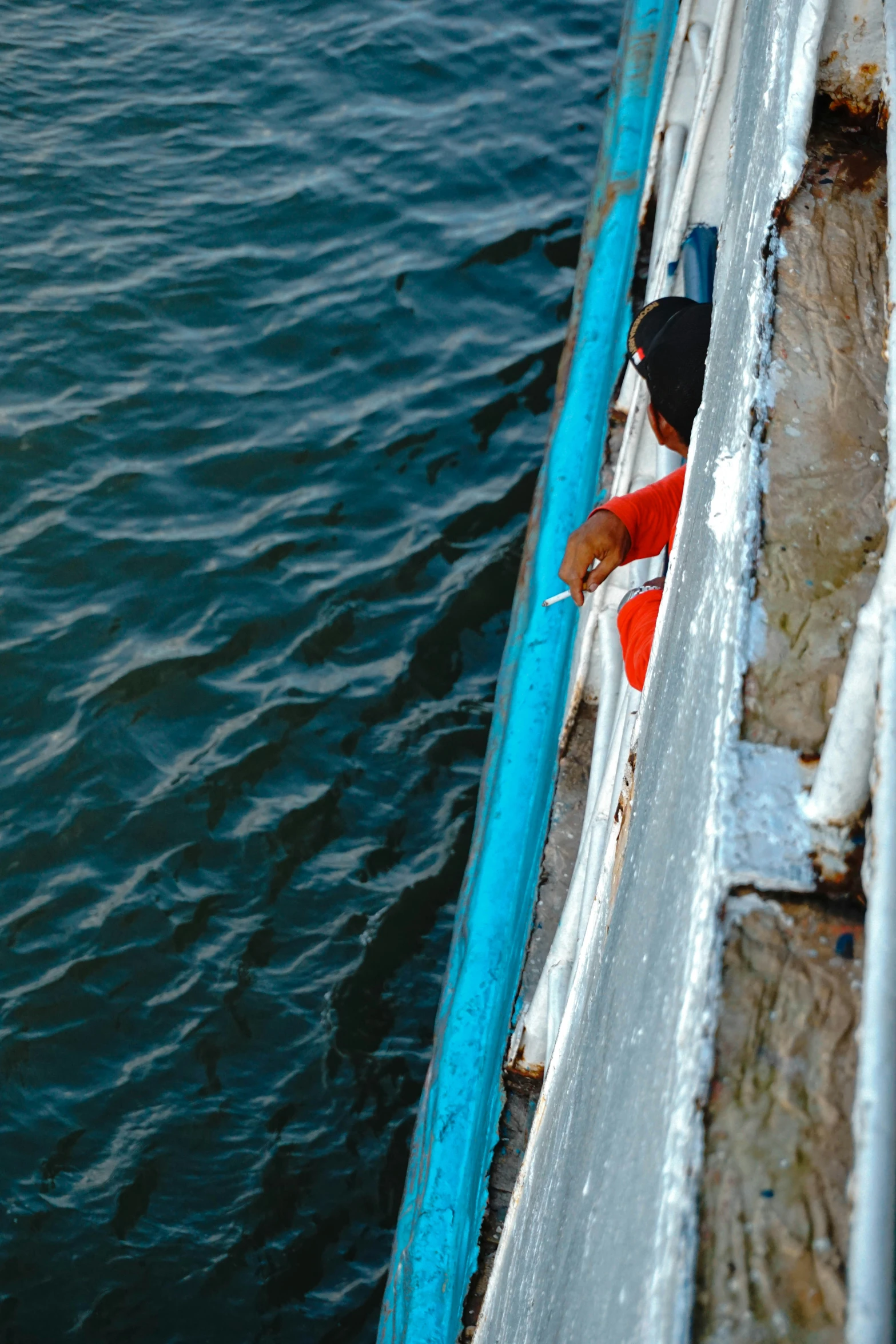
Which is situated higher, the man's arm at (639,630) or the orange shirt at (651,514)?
the orange shirt at (651,514)

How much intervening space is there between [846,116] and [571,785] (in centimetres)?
197

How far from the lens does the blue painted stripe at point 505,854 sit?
2.62m

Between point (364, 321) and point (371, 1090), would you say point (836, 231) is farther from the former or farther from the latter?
point (364, 321)

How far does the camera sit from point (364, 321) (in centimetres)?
579

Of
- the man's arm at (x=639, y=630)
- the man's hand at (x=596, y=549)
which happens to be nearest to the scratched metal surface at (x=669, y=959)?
the man's arm at (x=639, y=630)

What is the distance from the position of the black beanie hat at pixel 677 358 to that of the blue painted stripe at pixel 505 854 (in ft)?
4.06

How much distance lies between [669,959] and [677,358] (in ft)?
5.76

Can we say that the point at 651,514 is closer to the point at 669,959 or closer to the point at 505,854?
the point at 505,854

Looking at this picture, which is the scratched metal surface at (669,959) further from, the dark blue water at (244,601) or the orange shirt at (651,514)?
the dark blue water at (244,601)

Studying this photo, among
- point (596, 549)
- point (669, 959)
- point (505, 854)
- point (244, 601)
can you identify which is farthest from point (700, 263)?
point (669, 959)

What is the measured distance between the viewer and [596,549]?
253 cm

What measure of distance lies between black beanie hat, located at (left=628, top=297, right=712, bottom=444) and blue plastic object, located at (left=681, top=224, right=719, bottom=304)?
628mm

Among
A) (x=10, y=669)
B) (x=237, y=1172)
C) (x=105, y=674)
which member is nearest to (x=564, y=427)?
(x=105, y=674)

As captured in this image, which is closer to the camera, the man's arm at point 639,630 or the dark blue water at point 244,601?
the man's arm at point 639,630
